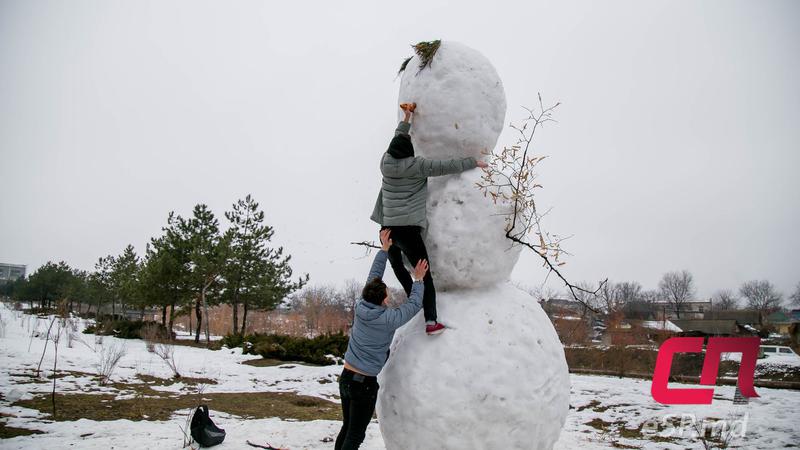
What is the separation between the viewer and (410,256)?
368 cm

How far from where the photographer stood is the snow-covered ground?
6707 millimetres

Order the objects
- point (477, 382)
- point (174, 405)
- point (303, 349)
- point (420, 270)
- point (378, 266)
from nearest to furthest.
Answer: point (477, 382) < point (420, 270) < point (378, 266) < point (174, 405) < point (303, 349)

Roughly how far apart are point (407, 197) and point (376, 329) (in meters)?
1.06

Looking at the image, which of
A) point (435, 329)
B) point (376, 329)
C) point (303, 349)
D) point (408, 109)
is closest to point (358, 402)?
point (376, 329)

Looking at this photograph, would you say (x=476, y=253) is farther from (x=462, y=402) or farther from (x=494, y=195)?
(x=462, y=402)

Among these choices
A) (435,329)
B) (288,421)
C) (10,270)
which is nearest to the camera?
(435,329)

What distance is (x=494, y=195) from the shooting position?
352 centimetres

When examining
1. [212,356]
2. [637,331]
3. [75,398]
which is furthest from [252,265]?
[637,331]

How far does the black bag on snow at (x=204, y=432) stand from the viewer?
627 cm

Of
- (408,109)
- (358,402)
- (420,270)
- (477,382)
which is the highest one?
(408,109)

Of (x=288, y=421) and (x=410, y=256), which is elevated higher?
(x=410, y=256)

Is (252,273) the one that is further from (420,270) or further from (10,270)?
(10,270)

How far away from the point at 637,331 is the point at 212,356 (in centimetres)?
1970

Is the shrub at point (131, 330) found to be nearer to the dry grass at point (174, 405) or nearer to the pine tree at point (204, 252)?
the pine tree at point (204, 252)
